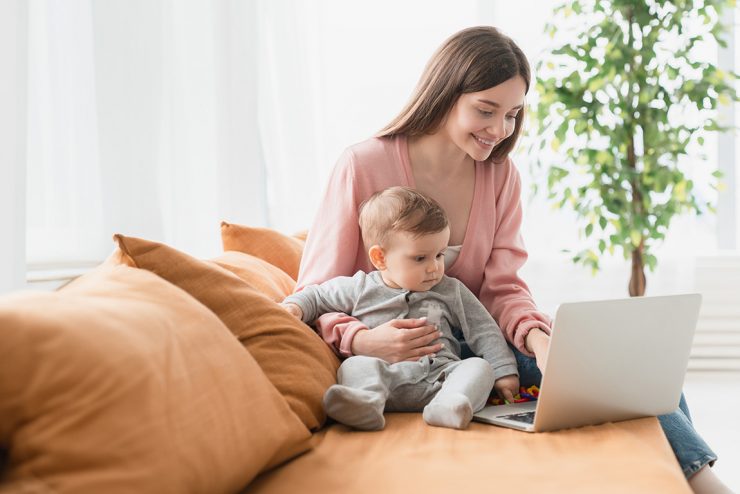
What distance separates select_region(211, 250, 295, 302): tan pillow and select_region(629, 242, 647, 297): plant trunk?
7.06 ft

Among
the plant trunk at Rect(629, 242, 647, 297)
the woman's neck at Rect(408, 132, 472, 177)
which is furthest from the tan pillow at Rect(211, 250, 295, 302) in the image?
the plant trunk at Rect(629, 242, 647, 297)

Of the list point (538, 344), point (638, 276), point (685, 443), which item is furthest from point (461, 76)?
point (638, 276)

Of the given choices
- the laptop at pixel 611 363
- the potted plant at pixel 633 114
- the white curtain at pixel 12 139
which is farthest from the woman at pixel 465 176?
the potted plant at pixel 633 114

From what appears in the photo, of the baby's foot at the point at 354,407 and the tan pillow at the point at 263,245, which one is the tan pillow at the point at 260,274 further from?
the baby's foot at the point at 354,407

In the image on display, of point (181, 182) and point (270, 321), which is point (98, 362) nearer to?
point (270, 321)

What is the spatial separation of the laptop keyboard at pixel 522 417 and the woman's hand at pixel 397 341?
0.20 m

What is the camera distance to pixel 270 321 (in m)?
1.51

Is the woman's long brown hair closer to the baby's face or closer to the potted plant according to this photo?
the baby's face

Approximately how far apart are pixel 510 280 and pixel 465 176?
0.85 ft

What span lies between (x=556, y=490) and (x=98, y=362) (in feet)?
1.92

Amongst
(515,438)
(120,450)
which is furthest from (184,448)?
(515,438)

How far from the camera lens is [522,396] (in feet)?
5.81

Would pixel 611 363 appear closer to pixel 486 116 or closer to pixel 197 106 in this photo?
pixel 486 116

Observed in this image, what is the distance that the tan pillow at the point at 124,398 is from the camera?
0.87 meters
